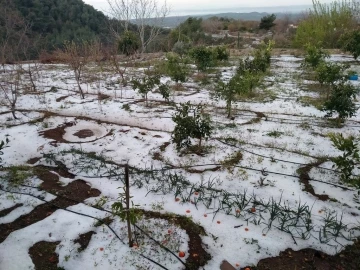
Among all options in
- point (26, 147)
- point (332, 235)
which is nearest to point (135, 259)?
point (332, 235)

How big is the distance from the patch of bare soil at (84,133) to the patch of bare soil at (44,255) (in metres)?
2.95

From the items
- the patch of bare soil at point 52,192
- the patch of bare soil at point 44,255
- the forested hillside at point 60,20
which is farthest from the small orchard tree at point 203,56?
the forested hillside at point 60,20

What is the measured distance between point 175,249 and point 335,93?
4807 millimetres

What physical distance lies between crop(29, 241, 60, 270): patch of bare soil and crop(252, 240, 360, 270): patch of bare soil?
2010mm

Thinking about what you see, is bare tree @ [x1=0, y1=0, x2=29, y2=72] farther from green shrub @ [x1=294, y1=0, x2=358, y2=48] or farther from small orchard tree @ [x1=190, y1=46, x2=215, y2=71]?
green shrub @ [x1=294, y1=0, x2=358, y2=48]

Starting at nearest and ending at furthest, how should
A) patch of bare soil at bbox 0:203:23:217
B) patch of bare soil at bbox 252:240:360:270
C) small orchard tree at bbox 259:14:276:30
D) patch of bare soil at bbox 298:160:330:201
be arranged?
patch of bare soil at bbox 252:240:360:270 < patch of bare soil at bbox 0:203:23:217 < patch of bare soil at bbox 298:160:330:201 < small orchard tree at bbox 259:14:276:30

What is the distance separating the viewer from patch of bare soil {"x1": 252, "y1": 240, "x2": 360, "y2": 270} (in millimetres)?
2732

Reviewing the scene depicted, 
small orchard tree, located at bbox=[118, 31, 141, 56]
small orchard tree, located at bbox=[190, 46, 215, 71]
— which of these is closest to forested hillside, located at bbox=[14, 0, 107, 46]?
small orchard tree, located at bbox=[118, 31, 141, 56]

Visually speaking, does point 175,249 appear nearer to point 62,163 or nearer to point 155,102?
point 62,163

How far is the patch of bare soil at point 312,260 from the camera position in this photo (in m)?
2.73

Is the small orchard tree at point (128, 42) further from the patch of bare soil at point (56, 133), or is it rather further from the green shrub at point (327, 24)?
the green shrub at point (327, 24)

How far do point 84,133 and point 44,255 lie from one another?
329cm

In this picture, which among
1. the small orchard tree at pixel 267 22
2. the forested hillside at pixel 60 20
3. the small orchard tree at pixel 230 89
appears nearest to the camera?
the small orchard tree at pixel 230 89

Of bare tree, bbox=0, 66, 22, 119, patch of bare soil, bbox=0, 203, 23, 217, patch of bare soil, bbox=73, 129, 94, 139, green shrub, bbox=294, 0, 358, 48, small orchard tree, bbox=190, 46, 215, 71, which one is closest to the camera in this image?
patch of bare soil, bbox=0, 203, 23, 217
